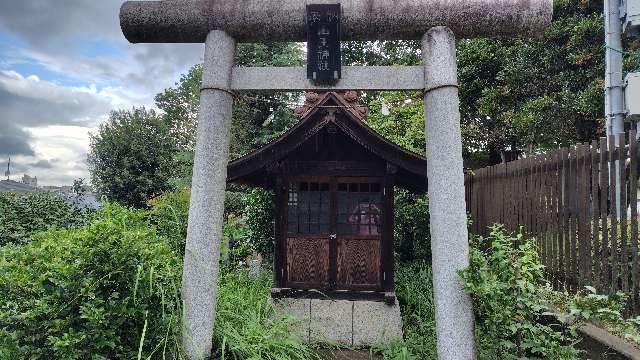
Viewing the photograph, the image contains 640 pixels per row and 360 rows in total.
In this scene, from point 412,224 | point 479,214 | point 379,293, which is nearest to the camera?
point 379,293

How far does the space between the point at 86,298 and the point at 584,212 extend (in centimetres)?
490

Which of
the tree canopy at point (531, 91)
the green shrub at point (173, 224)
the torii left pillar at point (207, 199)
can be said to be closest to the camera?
the torii left pillar at point (207, 199)

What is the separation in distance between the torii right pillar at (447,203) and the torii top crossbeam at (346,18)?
0.27 meters

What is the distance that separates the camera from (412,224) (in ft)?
Result: 35.5

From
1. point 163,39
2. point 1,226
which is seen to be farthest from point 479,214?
point 1,226

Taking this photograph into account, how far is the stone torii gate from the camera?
443 centimetres

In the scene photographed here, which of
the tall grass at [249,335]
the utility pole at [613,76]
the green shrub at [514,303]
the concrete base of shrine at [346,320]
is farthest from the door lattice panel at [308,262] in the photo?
the utility pole at [613,76]

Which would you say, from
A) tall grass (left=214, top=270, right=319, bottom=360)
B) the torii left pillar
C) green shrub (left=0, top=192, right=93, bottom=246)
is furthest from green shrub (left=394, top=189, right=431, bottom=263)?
green shrub (left=0, top=192, right=93, bottom=246)

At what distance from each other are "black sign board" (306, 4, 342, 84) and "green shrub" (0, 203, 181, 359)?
7.99ft

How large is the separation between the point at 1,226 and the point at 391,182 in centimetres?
1030

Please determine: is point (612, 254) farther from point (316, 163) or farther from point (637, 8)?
point (637, 8)

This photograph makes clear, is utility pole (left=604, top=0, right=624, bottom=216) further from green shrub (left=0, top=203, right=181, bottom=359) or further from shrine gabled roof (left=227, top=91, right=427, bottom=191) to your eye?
green shrub (left=0, top=203, right=181, bottom=359)

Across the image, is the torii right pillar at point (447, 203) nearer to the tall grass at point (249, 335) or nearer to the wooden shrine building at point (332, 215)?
the tall grass at point (249, 335)

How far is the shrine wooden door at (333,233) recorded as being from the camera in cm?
820
